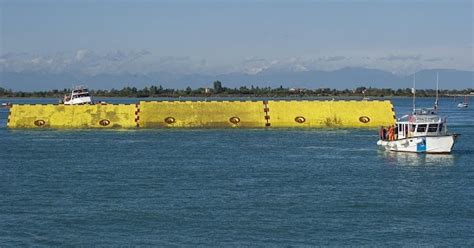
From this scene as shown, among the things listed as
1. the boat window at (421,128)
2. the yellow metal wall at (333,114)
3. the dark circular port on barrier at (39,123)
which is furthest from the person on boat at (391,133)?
the dark circular port on barrier at (39,123)

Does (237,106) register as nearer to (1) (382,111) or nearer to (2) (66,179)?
(1) (382,111)

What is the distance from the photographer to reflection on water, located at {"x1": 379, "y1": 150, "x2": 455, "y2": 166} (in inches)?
2135

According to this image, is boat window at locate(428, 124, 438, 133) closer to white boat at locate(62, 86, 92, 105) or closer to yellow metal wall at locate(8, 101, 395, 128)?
yellow metal wall at locate(8, 101, 395, 128)

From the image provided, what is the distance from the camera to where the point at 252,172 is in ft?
164

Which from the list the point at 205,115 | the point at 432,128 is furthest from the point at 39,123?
the point at 432,128

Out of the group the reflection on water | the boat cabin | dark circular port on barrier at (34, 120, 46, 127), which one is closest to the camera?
the reflection on water

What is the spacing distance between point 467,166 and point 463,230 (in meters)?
21.2

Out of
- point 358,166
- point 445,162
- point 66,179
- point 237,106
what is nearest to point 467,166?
point 445,162

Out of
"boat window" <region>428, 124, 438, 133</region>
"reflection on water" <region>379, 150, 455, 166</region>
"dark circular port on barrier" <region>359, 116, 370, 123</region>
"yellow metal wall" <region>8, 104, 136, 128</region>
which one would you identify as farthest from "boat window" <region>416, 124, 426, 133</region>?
"yellow metal wall" <region>8, 104, 136, 128</region>

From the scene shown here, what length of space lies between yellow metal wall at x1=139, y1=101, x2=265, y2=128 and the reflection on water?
24721 mm

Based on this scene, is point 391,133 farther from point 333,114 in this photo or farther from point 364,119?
point 333,114

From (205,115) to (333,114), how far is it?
11832 millimetres

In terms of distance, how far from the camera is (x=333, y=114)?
276 ft

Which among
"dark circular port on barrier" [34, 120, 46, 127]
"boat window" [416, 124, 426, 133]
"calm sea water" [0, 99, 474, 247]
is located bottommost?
A: "calm sea water" [0, 99, 474, 247]
